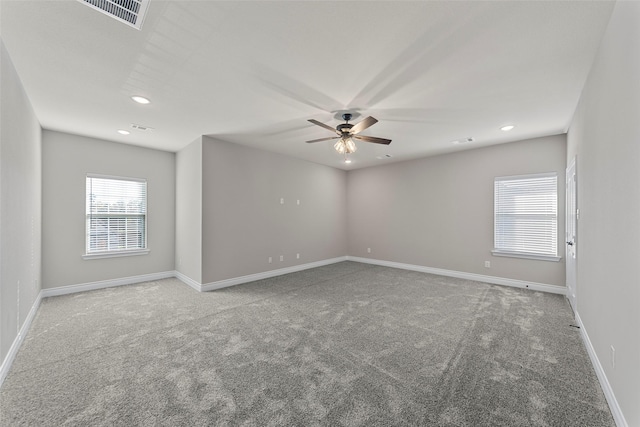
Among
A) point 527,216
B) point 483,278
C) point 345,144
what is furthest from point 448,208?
point 345,144

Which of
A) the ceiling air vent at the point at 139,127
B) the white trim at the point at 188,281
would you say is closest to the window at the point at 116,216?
the white trim at the point at 188,281

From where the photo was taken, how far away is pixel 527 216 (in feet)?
15.3

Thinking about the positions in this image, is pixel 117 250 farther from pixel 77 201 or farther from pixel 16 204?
pixel 16 204

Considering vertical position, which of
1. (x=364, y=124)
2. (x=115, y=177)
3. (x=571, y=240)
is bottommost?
(x=571, y=240)

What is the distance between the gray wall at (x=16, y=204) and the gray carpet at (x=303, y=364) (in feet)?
1.40

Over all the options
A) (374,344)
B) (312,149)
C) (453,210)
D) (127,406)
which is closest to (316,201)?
(312,149)

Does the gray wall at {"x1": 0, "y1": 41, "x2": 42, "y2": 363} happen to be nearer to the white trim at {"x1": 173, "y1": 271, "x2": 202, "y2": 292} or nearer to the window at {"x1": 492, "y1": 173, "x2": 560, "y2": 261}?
the white trim at {"x1": 173, "y1": 271, "x2": 202, "y2": 292}

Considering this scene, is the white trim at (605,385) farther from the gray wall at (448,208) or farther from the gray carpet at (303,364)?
the gray wall at (448,208)

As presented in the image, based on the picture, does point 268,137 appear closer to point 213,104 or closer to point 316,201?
point 213,104

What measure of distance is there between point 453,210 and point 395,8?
4.66m

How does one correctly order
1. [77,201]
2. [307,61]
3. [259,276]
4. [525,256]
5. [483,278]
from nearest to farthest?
[307,61] → [77,201] → [525,256] → [483,278] → [259,276]

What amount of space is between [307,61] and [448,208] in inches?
179

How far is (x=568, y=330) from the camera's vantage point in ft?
9.71

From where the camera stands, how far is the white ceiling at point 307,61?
1.74m
